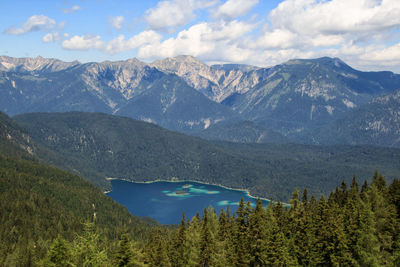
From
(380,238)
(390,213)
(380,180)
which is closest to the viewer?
(380,238)

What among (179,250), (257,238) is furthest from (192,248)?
(257,238)

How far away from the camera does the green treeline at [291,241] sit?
259ft

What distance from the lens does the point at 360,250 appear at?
79188 mm

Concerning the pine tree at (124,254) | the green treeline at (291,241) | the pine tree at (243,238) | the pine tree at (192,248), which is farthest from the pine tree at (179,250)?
the pine tree at (124,254)

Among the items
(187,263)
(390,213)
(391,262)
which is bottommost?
(187,263)

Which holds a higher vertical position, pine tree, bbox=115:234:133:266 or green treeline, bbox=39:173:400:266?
pine tree, bbox=115:234:133:266

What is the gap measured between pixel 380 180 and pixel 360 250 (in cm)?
4755

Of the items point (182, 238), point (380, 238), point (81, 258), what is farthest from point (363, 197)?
point (81, 258)

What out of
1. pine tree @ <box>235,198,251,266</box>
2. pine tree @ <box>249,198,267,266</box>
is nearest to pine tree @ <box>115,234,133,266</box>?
pine tree @ <box>249,198,267,266</box>

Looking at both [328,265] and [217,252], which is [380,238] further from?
[217,252]

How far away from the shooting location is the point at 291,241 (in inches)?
3438

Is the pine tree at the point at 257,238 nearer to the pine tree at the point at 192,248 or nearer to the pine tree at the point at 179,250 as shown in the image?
the pine tree at the point at 192,248

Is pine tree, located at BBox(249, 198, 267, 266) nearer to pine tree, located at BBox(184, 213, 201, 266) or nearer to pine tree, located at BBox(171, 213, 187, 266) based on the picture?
pine tree, located at BBox(184, 213, 201, 266)

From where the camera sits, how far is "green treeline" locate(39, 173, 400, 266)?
78938 mm
